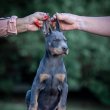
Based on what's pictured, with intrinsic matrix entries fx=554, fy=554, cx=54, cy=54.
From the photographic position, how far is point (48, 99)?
3.46 m

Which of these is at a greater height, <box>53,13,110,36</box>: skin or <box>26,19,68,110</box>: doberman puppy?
<box>53,13,110,36</box>: skin

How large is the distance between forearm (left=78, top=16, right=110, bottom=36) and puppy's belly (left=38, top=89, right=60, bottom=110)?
59cm

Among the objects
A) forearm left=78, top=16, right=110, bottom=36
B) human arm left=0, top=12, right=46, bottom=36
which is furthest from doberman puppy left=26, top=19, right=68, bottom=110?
forearm left=78, top=16, right=110, bottom=36

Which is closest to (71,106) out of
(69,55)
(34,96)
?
(69,55)

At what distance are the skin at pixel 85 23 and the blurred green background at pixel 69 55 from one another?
10.9 feet

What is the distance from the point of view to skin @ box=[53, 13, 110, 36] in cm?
373

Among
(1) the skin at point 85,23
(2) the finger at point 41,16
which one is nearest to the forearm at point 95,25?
(1) the skin at point 85,23

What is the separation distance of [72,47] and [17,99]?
2122 mm

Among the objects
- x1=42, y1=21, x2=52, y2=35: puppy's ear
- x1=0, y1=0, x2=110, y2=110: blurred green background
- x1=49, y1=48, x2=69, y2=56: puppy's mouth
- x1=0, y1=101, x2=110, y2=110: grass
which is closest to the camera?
x1=49, y1=48, x2=69, y2=56: puppy's mouth

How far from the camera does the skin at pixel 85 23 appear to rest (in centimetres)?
373

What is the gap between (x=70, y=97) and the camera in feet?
31.5

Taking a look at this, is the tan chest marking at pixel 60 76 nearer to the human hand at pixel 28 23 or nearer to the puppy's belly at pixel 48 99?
the puppy's belly at pixel 48 99

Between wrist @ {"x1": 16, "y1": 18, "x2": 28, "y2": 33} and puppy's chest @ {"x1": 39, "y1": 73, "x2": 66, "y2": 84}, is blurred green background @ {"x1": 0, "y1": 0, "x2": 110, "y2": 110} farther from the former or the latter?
puppy's chest @ {"x1": 39, "y1": 73, "x2": 66, "y2": 84}

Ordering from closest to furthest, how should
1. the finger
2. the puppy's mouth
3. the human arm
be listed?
the puppy's mouth < the finger < the human arm
